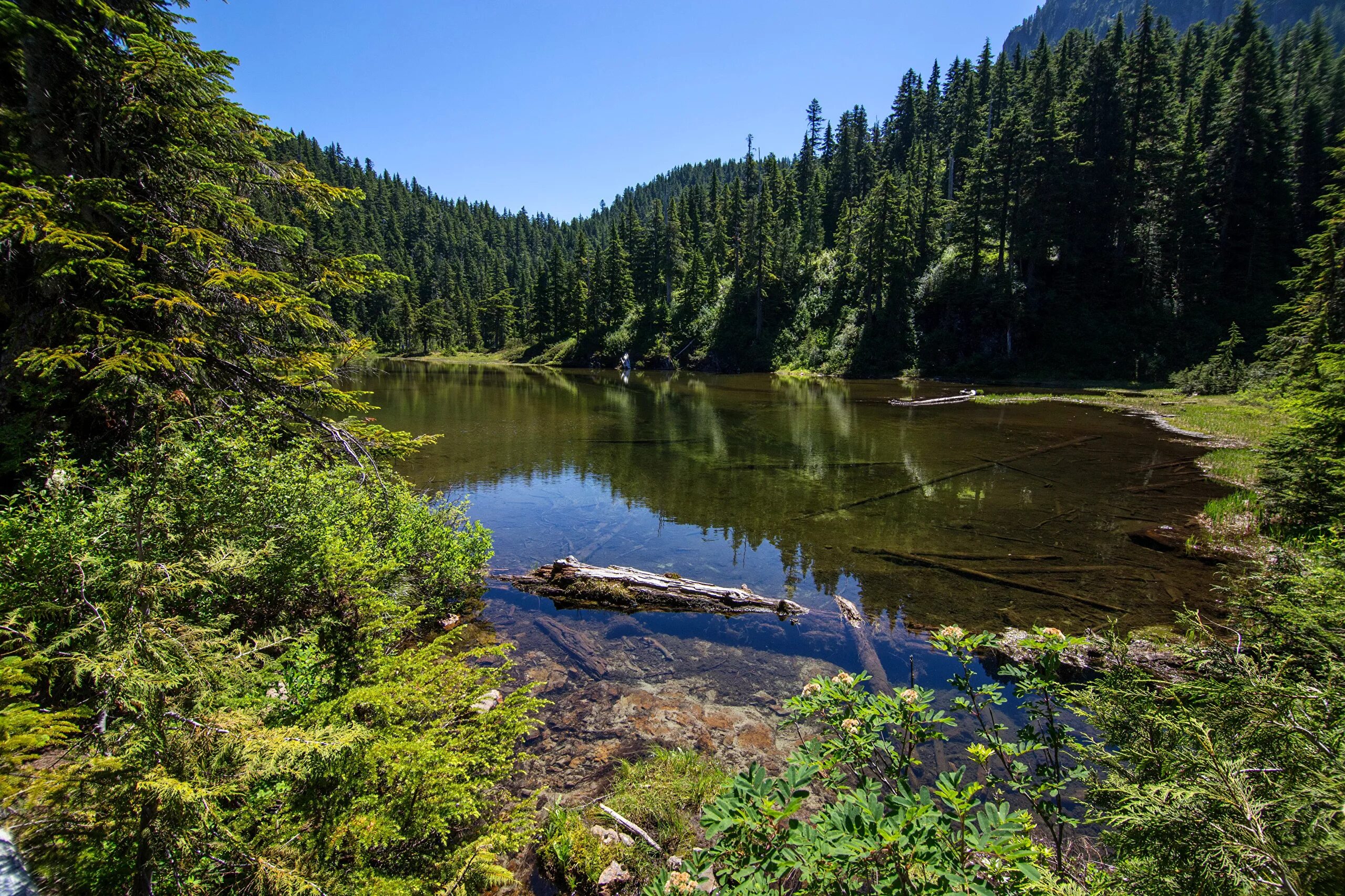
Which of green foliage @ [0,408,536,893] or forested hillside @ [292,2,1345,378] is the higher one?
forested hillside @ [292,2,1345,378]

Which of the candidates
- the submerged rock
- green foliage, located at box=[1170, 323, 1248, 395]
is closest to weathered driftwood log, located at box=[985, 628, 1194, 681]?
the submerged rock

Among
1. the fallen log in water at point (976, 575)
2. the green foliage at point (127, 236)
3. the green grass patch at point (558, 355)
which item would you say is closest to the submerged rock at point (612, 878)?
the green foliage at point (127, 236)

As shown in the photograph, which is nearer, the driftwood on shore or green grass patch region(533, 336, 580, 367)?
the driftwood on shore

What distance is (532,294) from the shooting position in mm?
93625

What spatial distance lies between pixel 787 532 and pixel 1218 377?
3553 centimetres

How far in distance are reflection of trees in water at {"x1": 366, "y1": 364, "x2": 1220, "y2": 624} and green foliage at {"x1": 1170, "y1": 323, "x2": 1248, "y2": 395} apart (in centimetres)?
907

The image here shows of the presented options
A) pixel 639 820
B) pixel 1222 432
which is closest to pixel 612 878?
pixel 639 820

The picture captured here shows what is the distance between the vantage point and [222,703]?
123 inches

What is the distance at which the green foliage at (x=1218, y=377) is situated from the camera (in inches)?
1235

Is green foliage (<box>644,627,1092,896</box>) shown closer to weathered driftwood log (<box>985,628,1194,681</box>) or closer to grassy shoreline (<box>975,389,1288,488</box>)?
weathered driftwood log (<box>985,628,1194,681</box>)

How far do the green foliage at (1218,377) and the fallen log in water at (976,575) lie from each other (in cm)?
3137

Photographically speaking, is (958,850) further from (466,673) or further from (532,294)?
(532,294)

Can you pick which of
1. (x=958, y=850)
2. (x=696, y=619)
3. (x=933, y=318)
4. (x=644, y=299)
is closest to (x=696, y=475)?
(x=696, y=619)

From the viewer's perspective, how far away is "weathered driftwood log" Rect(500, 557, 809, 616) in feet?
33.7
